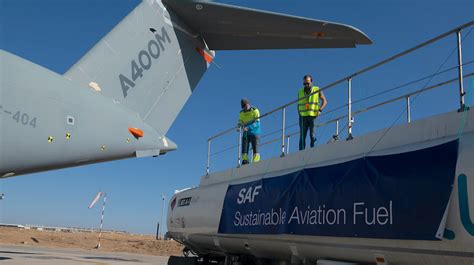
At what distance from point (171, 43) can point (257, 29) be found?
1644mm

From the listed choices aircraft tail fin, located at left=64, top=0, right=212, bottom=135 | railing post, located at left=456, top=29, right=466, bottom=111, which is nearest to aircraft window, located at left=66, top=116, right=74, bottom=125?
aircraft tail fin, located at left=64, top=0, right=212, bottom=135

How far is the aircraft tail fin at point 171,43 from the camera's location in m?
7.32

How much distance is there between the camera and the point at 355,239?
203 inches

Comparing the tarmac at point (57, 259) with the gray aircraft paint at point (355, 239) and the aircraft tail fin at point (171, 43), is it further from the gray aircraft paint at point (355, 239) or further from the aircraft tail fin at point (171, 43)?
the aircraft tail fin at point (171, 43)

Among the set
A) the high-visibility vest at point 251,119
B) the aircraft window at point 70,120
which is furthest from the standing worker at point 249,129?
the aircraft window at point 70,120

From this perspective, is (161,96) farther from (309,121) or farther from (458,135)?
(458,135)

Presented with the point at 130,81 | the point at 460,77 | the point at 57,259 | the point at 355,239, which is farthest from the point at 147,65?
the point at 57,259

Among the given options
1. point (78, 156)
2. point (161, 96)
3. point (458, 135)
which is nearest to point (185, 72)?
point (161, 96)

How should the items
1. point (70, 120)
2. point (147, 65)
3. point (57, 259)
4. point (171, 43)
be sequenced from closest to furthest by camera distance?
1. point (70, 120)
2. point (147, 65)
3. point (171, 43)
4. point (57, 259)

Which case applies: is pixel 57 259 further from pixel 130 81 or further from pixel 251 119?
pixel 130 81

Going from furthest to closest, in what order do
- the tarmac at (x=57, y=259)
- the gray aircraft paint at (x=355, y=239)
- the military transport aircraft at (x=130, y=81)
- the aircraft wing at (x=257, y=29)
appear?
the tarmac at (x=57, y=259) < the aircraft wing at (x=257, y=29) < the military transport aircraft at (x=130, y=81) < the gray aircraft paint at (x=355, y=239)

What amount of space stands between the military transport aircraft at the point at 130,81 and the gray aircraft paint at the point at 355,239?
5.34 ft

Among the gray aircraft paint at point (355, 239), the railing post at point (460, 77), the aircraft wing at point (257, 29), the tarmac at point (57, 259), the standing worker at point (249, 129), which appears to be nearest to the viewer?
the gray aircraft paint at point (355, 239)

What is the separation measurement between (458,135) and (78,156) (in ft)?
16.2
